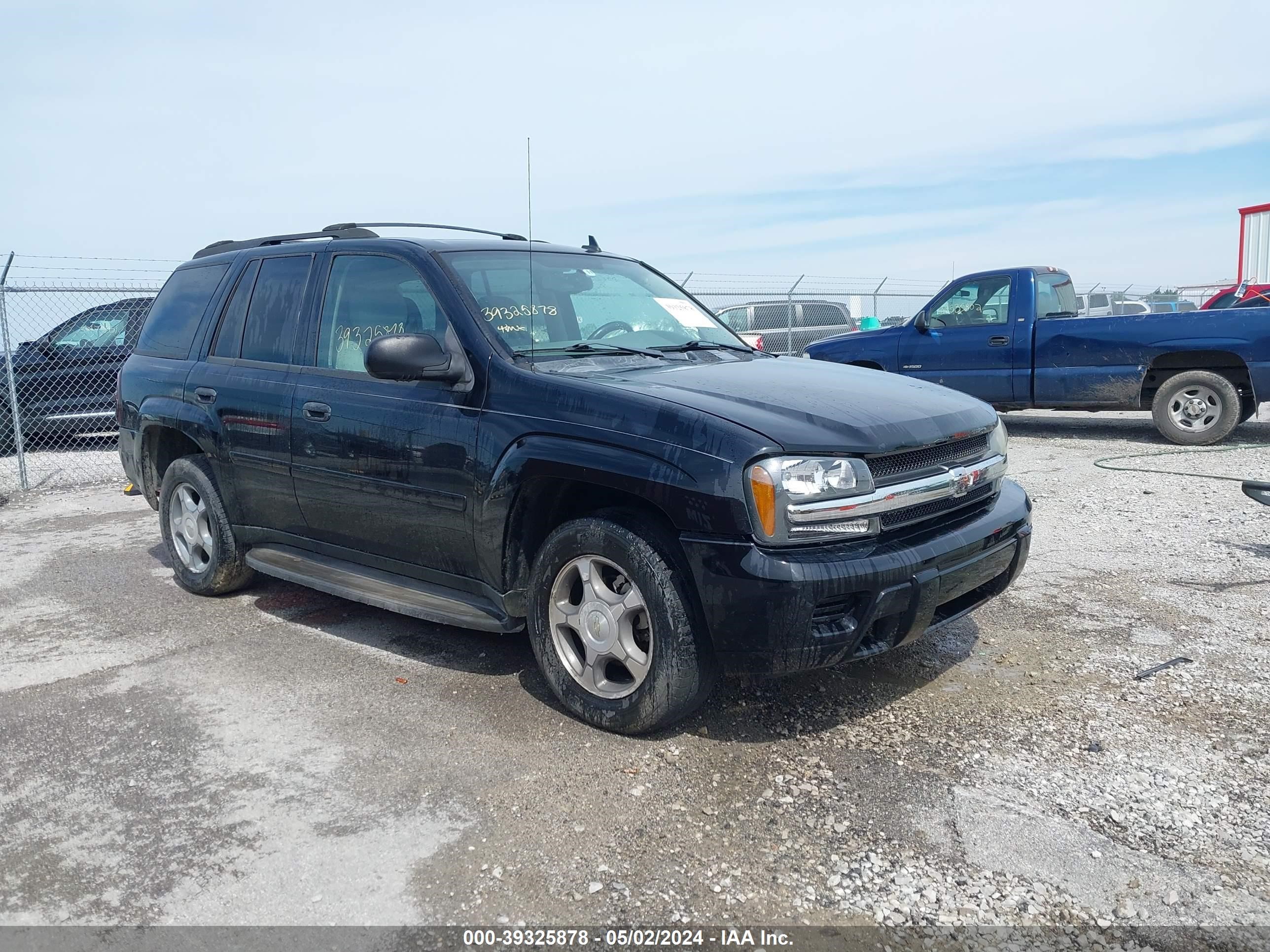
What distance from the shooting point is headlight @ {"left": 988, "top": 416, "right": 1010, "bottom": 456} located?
4.08 m

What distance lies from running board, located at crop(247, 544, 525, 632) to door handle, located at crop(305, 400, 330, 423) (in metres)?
0.67

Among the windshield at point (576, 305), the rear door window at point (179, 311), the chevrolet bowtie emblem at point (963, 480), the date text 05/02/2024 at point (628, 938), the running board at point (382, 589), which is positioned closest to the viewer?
the date text 05/02/2024 at point (628, 938)

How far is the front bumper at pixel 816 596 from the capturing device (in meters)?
3.20

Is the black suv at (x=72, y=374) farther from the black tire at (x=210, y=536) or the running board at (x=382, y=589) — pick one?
the running board at (x=382, y=589)

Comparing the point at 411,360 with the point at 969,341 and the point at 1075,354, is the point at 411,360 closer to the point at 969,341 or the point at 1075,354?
the point at 1075,354

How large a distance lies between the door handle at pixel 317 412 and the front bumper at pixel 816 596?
2.01m

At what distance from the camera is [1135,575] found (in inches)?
220

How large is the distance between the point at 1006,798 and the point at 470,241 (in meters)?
3.20

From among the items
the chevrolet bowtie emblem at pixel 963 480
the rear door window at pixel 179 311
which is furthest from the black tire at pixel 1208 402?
the rear door window at pixel 179 311

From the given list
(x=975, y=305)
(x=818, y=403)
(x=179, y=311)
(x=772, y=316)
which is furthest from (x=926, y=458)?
(x=772, y=316)

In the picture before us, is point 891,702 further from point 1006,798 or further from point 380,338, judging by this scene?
point 380,338

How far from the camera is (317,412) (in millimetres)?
4574

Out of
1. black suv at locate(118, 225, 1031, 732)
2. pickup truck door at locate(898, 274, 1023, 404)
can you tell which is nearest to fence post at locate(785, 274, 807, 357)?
pickup truck door at locate(898, 274, 1023, 404)

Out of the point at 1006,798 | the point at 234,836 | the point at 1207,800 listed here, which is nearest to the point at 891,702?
the point at 1006,798
